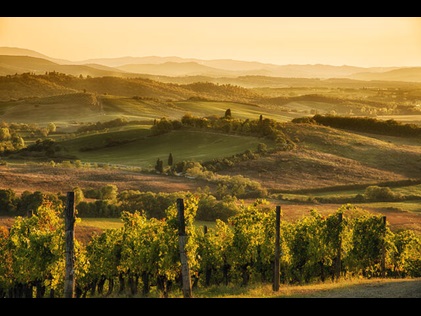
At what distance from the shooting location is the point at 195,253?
79.2 feet

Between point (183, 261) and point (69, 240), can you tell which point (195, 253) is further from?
point (69, 240)

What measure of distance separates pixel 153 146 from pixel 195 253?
56.1 metres

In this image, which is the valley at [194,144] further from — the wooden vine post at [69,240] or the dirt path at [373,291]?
the wooden vine post at [69,240]

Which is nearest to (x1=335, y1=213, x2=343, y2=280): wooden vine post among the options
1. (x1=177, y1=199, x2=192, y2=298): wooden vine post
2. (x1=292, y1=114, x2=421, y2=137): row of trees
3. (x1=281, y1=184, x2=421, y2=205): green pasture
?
(x1=177, y1=199, x2=192, y2=298): wooden vine post

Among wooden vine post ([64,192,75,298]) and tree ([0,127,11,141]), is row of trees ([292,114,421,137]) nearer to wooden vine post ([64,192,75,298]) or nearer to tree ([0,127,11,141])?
tree ([0,127,11,141])

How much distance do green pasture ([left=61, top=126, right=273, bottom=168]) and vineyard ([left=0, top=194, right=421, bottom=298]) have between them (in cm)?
4183

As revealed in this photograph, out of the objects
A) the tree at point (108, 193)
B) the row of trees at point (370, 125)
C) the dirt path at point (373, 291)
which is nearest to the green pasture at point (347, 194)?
the tree at point (108, 193)

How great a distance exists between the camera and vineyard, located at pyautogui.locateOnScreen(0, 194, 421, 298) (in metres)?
21.7

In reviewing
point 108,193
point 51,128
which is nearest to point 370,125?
point 51,128

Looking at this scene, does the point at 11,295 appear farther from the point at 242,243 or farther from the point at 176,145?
the point at 176,145

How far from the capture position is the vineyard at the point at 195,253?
21672 millimetres

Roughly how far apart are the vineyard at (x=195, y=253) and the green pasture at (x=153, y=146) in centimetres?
4183
